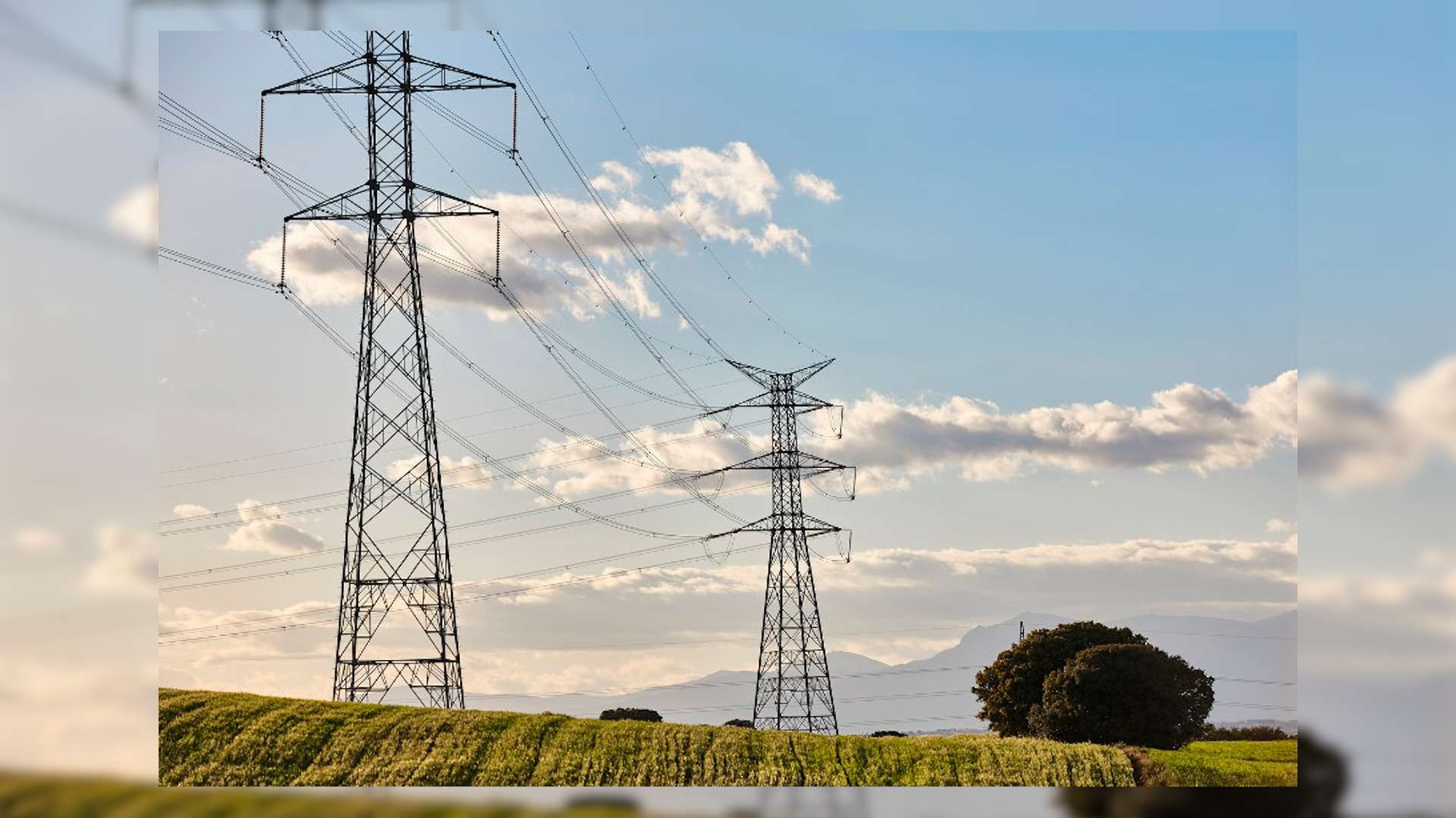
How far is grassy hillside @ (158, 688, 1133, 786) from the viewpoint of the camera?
887 inches

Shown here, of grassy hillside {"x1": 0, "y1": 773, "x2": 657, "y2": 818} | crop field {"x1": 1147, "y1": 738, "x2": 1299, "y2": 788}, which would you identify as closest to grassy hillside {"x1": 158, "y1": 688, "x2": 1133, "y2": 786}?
crop field {"x1": 1147, "y1": 738, "x2": 1299, "y2": 788}

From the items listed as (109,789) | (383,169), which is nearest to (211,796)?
(109,789)

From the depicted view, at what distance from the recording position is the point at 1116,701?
3212 centimetres

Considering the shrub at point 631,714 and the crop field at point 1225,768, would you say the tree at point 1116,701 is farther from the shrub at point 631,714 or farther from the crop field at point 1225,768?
the shrub at point 631,714

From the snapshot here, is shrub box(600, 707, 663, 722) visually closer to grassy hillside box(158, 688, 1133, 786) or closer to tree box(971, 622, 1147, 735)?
grassy hillside box(158, 688, 1133, 786)

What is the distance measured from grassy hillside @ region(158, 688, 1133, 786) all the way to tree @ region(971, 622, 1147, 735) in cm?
896

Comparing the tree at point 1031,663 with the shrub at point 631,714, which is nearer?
the shrub at point 631,714

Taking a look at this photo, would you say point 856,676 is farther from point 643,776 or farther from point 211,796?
point 211,796

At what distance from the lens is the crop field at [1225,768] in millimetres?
24844

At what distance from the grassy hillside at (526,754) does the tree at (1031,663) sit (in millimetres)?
8963

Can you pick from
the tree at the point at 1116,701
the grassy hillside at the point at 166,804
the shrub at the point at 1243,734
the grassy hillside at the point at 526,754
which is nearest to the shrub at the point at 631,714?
the grassy hillside at the point at 526,754

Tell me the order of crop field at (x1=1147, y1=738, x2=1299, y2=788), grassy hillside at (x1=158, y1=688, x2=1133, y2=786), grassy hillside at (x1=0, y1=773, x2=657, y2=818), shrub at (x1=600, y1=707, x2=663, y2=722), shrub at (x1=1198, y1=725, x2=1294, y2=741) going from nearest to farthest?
grassy hillside at (x1=0, y1=773, x2=657, y2=818) < grassy hillside at (x1=158, y1=688, x2=1133, y2=786) < crop field at (x1=1147, y1=738, x2=1299, y2=788) < shrub at (x1=600, y1=707, x2=663, y2=722) < shrub at (x1=1198, y1=725, x2=1294, y2=741)

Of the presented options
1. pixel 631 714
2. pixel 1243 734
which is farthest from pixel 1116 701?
pixel 631 714

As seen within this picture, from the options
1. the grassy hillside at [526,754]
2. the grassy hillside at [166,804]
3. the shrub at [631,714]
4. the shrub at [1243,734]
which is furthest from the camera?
the shrub at [1243,734]
